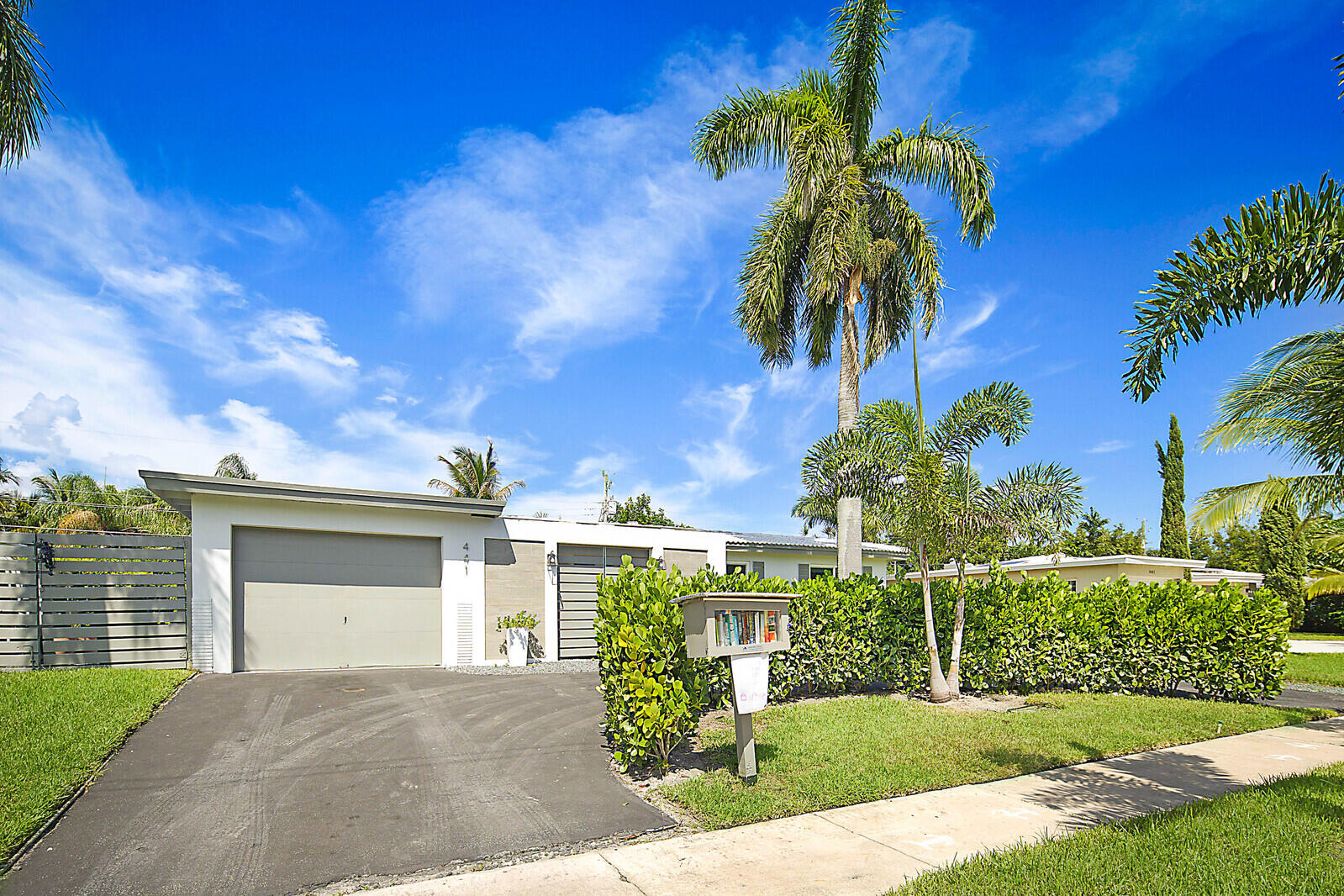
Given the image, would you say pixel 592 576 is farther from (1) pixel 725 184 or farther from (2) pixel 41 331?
(2) pixel 41 331

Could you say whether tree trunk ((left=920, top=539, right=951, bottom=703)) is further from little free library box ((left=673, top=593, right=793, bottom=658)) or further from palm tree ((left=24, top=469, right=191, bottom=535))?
palm tree ((left=24, top=469, right=191, bottom=535))

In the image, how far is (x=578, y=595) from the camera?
15.5 m

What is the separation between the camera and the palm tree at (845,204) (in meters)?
13.1

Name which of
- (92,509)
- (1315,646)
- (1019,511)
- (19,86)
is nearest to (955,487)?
(1019,511)

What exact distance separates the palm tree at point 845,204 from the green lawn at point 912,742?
4.25 metres

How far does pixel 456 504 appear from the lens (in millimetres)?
13453

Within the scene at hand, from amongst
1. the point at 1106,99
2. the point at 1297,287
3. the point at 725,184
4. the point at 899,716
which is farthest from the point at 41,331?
the point at 1106,99

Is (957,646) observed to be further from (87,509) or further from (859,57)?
(87,509)

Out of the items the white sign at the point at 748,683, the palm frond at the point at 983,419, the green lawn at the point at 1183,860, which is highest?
the palm frond at the point at 983,419

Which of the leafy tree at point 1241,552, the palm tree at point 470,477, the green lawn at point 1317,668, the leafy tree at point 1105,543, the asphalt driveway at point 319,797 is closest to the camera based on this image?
the asphalt driveway at point 319,797

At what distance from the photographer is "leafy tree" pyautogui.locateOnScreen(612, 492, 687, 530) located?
4266cm

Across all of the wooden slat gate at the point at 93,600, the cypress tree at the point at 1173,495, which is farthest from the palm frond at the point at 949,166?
the cypress tree at the point at 1173,495

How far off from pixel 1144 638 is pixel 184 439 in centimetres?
2782

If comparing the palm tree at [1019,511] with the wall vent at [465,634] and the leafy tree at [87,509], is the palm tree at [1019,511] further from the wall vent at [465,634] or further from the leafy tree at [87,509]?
the leafy tree at [87,509]
